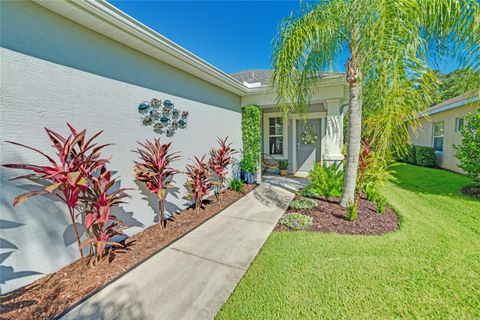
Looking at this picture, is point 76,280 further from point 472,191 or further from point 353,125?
point 472,191

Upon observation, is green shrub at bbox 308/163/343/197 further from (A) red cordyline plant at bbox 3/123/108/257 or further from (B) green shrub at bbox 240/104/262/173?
(A) red cordyline plant at bbox 3/123/108/257

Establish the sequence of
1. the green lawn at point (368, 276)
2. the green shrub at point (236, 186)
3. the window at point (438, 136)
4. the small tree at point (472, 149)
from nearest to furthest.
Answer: the green lawn at point (368, 276)
the small tree at point (472, 149)
the green shrub at point (236, 186)
the window at point (438, 136)

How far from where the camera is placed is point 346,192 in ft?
13.7

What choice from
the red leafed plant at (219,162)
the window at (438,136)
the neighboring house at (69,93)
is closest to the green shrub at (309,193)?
the red leafed plant at (219,162)

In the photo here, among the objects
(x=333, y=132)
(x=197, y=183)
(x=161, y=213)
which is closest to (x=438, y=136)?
(x=333, y=132)

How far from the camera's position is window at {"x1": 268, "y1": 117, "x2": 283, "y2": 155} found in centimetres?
Result: 869

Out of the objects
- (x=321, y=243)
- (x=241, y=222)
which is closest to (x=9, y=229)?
(x=241, y=222)

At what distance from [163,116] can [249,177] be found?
3.85 m

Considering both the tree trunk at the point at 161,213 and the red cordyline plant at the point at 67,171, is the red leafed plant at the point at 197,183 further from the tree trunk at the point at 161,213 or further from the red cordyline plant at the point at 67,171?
the red cordyline plant at the point at 67,171

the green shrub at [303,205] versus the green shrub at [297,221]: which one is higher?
the green shrub at [303,205]

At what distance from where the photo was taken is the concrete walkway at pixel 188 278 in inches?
76.4

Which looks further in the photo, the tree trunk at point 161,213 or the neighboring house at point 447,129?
the neighboring house at point 447,129

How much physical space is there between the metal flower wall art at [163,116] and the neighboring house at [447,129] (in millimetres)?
9058

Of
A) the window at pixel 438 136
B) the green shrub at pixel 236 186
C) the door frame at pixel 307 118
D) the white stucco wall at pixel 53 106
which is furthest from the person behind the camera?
the window at pixel 438 136
